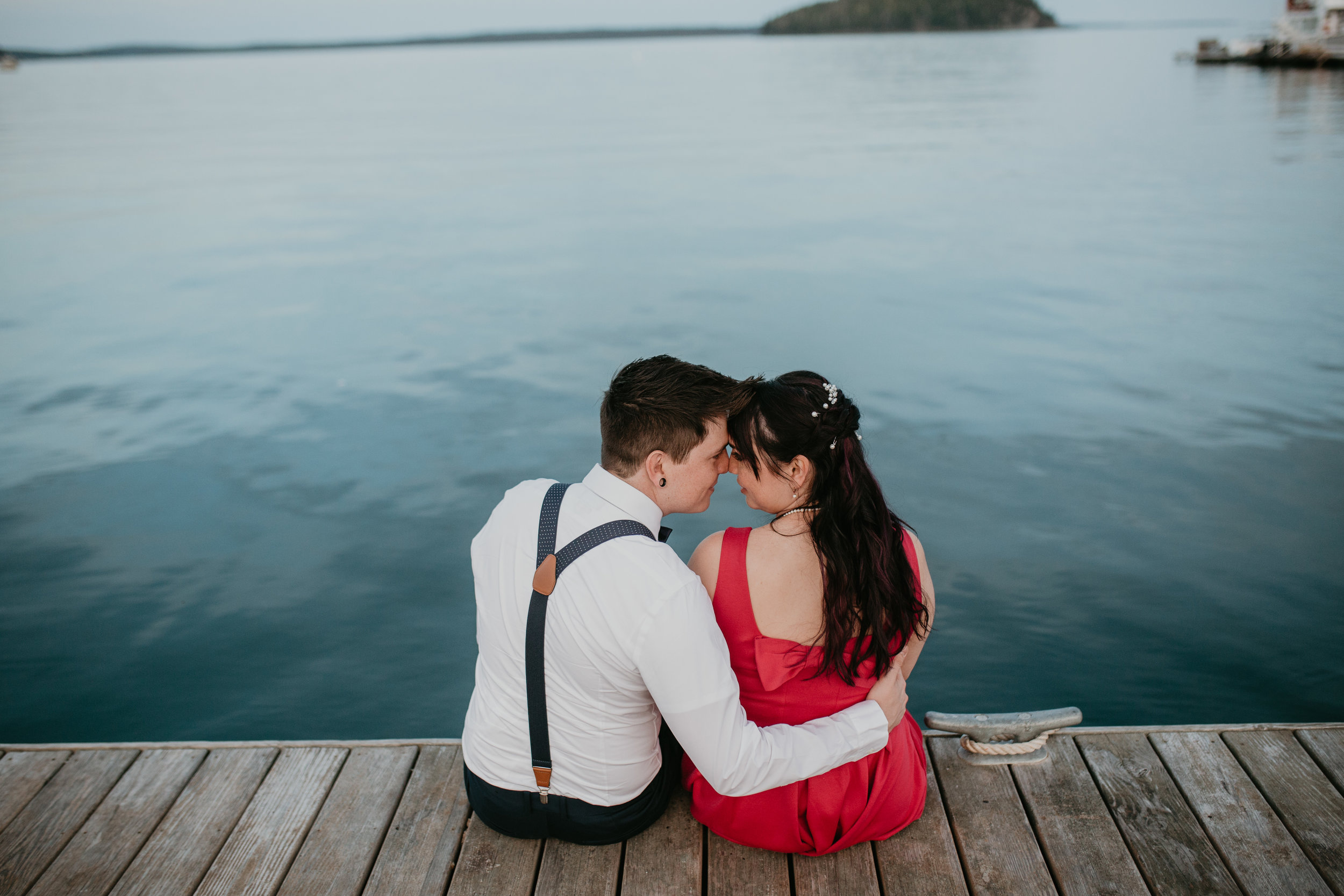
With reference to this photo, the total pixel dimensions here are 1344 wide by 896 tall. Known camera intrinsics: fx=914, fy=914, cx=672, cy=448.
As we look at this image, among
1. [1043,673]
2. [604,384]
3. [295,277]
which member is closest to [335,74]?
[295,277]

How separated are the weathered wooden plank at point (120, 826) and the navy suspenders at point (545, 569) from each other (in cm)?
125

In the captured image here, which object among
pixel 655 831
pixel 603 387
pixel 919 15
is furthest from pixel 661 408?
pixel 919 15

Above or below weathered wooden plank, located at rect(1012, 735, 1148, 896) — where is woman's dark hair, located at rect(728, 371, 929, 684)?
above

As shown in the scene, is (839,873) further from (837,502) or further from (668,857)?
(837,502)

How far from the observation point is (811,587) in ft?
6.63

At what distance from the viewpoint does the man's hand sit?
2.07m

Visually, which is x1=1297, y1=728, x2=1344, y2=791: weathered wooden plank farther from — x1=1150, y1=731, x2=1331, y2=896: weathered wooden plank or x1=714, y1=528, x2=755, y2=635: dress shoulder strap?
x1=714, y1=528, x2=755, y2=635: dress shoulder strap

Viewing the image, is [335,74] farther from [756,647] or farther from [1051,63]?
[756,647]

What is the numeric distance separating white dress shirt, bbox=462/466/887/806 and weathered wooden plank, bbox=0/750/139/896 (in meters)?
1.21

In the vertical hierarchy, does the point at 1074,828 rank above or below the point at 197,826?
below

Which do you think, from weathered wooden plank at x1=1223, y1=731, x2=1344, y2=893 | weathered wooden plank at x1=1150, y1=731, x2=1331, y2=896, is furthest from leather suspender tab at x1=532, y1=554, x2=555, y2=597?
weathered wooden plank at x1=1223, y1=731, x2=1344, y2=893

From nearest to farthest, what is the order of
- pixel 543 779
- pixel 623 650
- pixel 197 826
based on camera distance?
pixel 623 650, pixel 543 779, pixel 197 826

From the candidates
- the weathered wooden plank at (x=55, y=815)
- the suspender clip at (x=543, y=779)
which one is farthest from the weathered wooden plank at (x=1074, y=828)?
the weathered wooden plank at (x=55, y=815)

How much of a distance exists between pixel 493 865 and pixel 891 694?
41.6 inches
